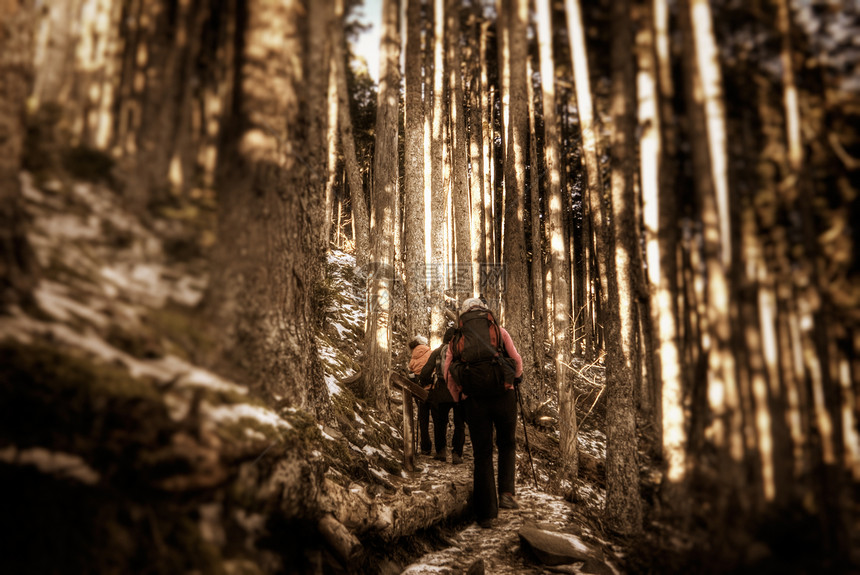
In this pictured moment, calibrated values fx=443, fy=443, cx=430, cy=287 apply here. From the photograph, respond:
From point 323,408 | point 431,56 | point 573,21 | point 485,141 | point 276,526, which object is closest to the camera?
point 276,526

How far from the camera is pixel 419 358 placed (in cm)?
714

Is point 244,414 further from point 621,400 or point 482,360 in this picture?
point 621,400

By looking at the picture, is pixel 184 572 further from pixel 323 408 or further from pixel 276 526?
pixel 323 408

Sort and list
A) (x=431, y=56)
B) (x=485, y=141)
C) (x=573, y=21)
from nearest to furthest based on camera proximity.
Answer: (x=573, y=21) → (x=431, y=56) → (x=485, y=141)

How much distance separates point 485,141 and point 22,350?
12.9 m

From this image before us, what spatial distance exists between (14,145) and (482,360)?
3.43m

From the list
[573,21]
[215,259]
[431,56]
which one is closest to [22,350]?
[215,259]

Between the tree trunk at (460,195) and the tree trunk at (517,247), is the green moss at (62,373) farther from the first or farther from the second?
the tree trunk at (460,195)

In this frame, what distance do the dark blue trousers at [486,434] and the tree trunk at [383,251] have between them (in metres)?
3.33

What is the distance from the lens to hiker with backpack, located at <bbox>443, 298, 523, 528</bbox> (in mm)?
4113

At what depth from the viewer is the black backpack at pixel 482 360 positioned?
4.10 metres

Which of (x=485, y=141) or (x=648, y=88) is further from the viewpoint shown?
(x=485, y=141)

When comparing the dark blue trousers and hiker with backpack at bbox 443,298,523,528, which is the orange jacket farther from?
the dark blue trousers

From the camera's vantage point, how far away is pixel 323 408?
4918 mm
